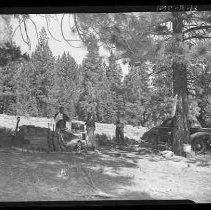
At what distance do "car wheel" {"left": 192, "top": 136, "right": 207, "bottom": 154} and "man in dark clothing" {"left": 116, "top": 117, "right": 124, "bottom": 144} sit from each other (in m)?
0.71

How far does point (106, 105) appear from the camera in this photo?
13.3ft

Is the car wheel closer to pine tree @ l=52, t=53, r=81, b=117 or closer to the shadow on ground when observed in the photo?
the shadow on ground

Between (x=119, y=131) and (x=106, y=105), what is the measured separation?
0.94 ft

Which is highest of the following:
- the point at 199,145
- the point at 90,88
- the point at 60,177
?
the point at 90,88

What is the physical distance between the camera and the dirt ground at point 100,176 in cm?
389

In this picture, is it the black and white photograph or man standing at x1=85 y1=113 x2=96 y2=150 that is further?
man standing at x1=85 y1=113 x2=96 y2=150

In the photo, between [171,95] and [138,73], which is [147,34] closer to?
[138,73]

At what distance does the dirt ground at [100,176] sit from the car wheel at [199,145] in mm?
69

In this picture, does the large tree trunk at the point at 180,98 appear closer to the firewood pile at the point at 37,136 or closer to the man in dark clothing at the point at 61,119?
the man in dark clothing at the point at 61,119

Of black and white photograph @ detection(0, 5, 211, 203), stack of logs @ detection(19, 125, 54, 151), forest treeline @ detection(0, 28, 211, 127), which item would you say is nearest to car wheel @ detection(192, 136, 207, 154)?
black and white photograph @ detection(0, 5, 211, 203)

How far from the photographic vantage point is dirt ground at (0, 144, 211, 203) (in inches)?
153

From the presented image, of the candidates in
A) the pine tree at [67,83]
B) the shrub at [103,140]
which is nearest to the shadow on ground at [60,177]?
the shrub at [103,140]

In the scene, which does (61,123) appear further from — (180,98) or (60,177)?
(180,98)

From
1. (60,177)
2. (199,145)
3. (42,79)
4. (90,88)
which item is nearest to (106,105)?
(90,88)
